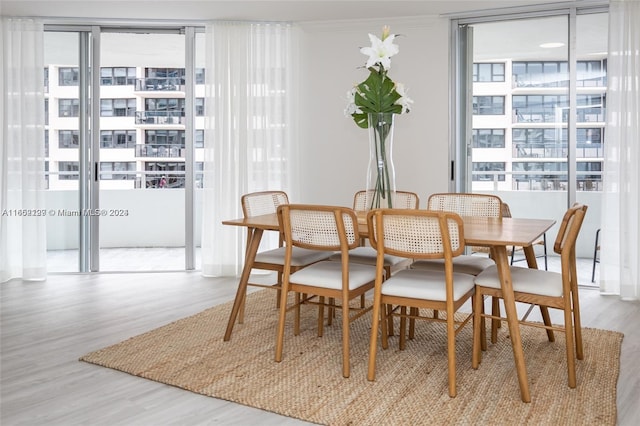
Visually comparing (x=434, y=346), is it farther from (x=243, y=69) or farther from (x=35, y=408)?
(x=243, y=69)

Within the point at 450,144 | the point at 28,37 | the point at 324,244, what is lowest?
the point at 324,244

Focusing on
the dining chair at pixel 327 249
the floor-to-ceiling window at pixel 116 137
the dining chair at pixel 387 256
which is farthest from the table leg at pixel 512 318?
the floor-to-ceiling window at pixel 116 137

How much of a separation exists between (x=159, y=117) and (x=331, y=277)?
3.56 meters

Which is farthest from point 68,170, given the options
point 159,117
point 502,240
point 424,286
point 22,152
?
point 502,240

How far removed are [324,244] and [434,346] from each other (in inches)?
37.0

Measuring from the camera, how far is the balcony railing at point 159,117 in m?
5.59

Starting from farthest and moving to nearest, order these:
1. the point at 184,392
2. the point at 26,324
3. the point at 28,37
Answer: the point at 28,37
the point at 26,324
the point at 184,392

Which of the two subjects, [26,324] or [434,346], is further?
[26,324]

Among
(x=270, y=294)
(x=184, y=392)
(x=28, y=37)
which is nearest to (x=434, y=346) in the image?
(x=184, y=392)

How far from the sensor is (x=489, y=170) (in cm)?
505

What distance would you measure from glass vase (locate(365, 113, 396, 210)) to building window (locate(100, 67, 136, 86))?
339 cm

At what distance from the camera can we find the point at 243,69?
5105 millimetres

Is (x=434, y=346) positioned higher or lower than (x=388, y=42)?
lower

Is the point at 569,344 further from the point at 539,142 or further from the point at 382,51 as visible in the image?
the point at 539,142
